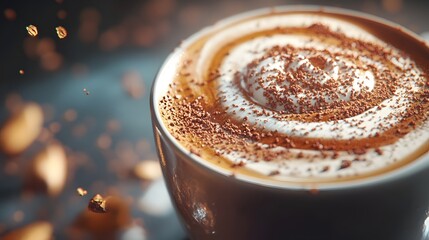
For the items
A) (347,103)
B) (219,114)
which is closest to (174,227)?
(219,114)

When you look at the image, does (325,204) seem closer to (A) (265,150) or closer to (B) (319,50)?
(A) (265,150)

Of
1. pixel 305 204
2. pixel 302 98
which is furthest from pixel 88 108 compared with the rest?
pixel 305 204

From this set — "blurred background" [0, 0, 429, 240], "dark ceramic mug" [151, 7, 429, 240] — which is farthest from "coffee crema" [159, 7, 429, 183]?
"blurred background" [0, 0, 429, 240]

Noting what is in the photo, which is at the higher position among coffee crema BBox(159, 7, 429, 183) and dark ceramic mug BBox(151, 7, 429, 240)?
coffee crema BBox(159, 7, 429, 183)

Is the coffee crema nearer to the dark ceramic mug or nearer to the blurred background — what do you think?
the dark ceramic mug

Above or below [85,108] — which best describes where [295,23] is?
above

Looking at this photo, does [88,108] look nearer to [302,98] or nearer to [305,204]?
[302,98]
